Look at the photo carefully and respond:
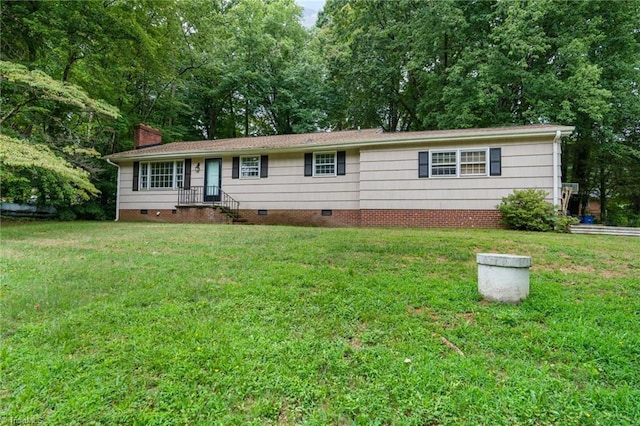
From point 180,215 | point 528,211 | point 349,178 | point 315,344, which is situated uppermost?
point 349,178

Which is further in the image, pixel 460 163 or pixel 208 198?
pixel 208 198

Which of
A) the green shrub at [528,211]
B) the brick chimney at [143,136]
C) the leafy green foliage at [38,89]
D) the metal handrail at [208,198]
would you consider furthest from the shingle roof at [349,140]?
the leafy green foliage at [38,89]

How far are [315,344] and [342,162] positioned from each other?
9630 millimetres

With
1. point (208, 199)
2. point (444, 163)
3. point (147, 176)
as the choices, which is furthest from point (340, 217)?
point (147, 176)

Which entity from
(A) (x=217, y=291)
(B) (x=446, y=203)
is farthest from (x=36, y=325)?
(B) (x=446, y=203)

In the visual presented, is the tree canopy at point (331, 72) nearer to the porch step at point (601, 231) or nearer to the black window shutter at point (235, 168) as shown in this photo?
the black window shutter at point (235, 168)

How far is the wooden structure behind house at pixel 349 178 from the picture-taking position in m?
9.92

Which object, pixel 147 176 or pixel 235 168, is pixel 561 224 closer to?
pixel 235 168

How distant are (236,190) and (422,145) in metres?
7.13

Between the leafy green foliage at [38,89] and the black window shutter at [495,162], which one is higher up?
the leafy green foliage at [38,89]

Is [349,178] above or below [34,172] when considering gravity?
above

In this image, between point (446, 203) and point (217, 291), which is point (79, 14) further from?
point (446, 203)

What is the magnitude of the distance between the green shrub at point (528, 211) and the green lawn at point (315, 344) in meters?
4.38

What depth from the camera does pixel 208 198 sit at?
1340 cm
